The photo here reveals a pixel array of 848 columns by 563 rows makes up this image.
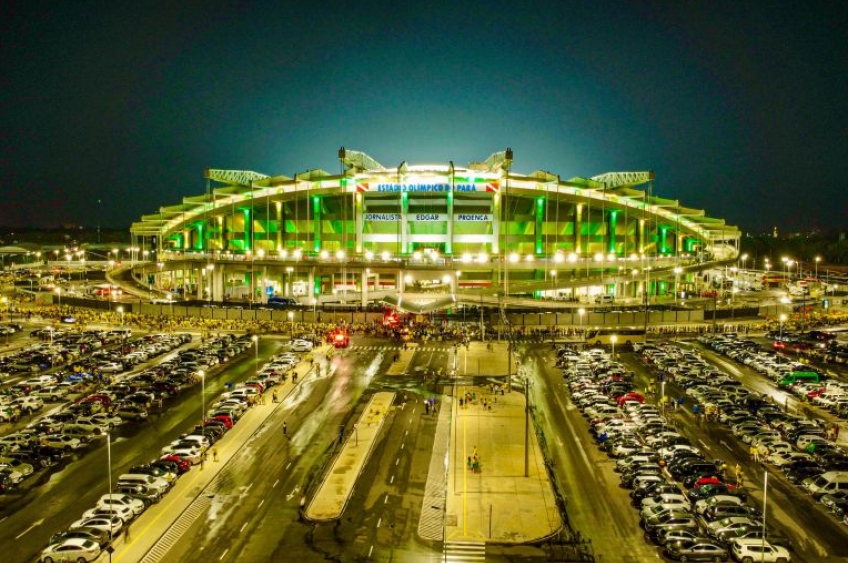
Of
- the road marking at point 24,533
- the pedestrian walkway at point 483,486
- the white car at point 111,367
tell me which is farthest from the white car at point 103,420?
the pedestrian walkway at point 483,486

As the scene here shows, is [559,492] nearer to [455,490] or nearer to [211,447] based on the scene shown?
[455,490]

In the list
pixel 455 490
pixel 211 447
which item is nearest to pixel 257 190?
pixel 211 447

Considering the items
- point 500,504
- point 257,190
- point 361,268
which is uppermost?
point 257,190

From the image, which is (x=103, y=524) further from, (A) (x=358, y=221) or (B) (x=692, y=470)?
(A) (x=358, y=221)

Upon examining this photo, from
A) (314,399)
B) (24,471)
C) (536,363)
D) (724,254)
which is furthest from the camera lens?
(724,254)

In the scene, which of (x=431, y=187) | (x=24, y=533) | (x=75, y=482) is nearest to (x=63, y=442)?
(x=75, y=482)

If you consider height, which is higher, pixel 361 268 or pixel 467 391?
pixel 361 268

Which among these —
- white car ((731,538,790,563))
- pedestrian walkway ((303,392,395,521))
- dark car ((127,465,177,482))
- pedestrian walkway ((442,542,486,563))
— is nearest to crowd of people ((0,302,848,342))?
pedestrian walkway ((303,392,395,521))

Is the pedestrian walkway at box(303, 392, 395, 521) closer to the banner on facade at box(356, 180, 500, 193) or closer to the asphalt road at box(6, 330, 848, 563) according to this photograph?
the asphalt road at box(6, 330, 848, 563)
